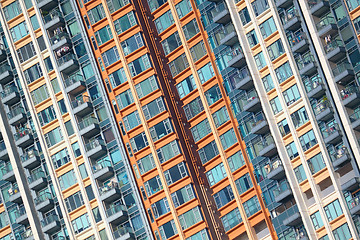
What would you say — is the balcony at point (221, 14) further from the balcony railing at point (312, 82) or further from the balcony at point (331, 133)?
the balcony at point (331, 133)

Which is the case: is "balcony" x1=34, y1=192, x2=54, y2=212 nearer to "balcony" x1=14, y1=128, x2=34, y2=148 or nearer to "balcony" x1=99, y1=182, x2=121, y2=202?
"balcony" x1=14, y1=128, x2=34, y2=148

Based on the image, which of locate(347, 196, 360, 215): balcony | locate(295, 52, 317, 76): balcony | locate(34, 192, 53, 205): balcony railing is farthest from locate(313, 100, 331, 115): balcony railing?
locate(34, 192, 53, 205): balcony railing

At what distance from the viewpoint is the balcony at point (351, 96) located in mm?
125312

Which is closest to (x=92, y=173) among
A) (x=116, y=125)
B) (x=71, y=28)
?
(x=116, y=125)

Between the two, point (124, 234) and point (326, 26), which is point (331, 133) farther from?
point (124, 234)

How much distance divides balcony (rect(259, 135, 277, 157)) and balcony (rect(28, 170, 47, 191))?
23560mm

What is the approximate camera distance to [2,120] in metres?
144

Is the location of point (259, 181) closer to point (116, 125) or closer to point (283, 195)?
point (283, 195)

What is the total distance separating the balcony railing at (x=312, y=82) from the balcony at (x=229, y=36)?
29.5 feet

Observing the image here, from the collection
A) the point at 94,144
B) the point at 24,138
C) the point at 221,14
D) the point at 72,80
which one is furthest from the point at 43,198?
the point at 221,14

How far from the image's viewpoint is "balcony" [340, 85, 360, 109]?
4934 inches

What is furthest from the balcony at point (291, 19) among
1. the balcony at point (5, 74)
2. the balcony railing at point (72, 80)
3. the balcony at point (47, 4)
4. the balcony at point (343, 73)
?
the balcony at point (5, 74)

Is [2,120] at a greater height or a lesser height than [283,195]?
greater

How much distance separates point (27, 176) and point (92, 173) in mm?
8447
